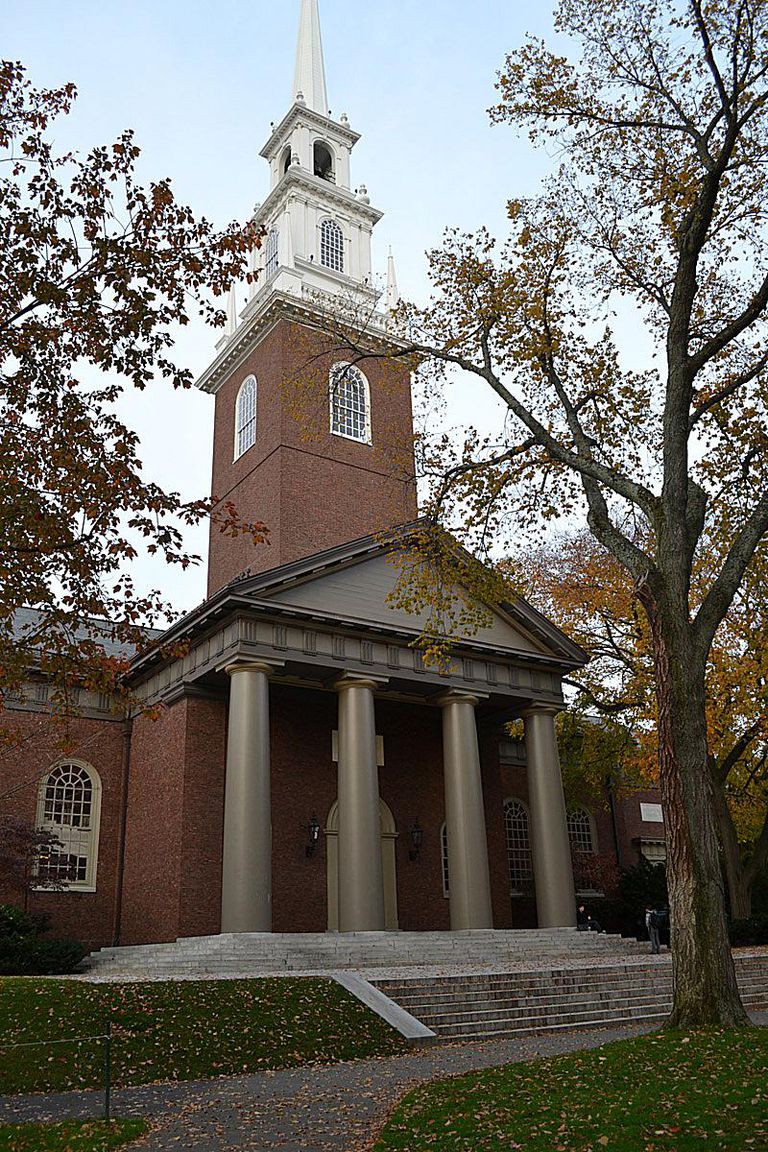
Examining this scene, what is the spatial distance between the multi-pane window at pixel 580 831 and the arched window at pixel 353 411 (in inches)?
587

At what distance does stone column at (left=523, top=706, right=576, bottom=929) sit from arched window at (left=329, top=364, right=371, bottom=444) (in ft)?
37.0

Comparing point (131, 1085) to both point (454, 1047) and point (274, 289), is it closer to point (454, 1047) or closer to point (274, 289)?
point (454, 1047)

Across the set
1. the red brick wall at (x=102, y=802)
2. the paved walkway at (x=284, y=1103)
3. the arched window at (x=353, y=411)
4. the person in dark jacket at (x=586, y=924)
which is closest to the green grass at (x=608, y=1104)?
the paved walkway at (x=284, y=1103)

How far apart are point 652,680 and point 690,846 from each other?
622 inches

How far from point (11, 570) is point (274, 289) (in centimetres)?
2303

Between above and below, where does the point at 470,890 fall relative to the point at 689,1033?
above

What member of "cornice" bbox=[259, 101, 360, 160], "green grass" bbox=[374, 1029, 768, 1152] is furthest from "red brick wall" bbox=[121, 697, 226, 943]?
"cornice" bbox=[259, 101, 360, 160]

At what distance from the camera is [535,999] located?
50.8ft

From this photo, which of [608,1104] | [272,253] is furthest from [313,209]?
[608,1104]

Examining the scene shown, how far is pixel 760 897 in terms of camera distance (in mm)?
34281

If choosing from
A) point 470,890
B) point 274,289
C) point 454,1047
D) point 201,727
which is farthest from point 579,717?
point 454,1047

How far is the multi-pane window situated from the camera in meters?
34.7

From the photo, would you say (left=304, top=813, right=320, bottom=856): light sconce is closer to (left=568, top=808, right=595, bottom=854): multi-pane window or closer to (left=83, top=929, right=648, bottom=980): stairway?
(left=83, top=929, right=648, bottom=980): stairway

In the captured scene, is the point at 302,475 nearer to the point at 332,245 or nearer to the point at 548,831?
the point at 332,245
